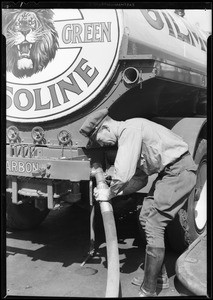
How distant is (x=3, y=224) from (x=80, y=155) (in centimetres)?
101

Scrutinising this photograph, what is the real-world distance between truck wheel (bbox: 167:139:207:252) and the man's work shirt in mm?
754

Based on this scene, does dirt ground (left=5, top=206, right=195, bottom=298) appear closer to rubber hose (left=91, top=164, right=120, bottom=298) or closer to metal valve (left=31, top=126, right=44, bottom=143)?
rubber hose (left=91, top=164, right=120, bottom=298)

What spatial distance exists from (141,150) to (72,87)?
0.78m

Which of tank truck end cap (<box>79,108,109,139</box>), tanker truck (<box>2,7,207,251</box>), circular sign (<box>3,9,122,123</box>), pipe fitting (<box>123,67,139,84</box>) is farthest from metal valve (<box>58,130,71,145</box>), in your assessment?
pipe fitting (<box>123,67,139,84</box>)

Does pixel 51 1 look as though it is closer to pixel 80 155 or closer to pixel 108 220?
pixel 80 155

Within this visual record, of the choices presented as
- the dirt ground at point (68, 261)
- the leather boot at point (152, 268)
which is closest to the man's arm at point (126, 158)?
the leather boot at point (152, 268)

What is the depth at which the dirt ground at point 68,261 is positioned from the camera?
3170 mm

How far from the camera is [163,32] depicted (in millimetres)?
3902

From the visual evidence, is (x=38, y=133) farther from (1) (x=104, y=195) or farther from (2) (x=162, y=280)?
(2) (x=162, y=280)

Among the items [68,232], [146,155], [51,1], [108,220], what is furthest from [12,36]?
[68,232]

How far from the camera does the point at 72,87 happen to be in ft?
10.7

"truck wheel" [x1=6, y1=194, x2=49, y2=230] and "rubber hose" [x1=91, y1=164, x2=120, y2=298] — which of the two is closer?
"rubber hose" [x1=91, y1=164, x2=120, y2=298]

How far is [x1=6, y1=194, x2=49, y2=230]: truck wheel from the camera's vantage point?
4.29 meters

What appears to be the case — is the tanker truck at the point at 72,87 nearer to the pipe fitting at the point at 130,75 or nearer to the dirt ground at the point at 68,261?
the pipe fitting at the point at 130,75
